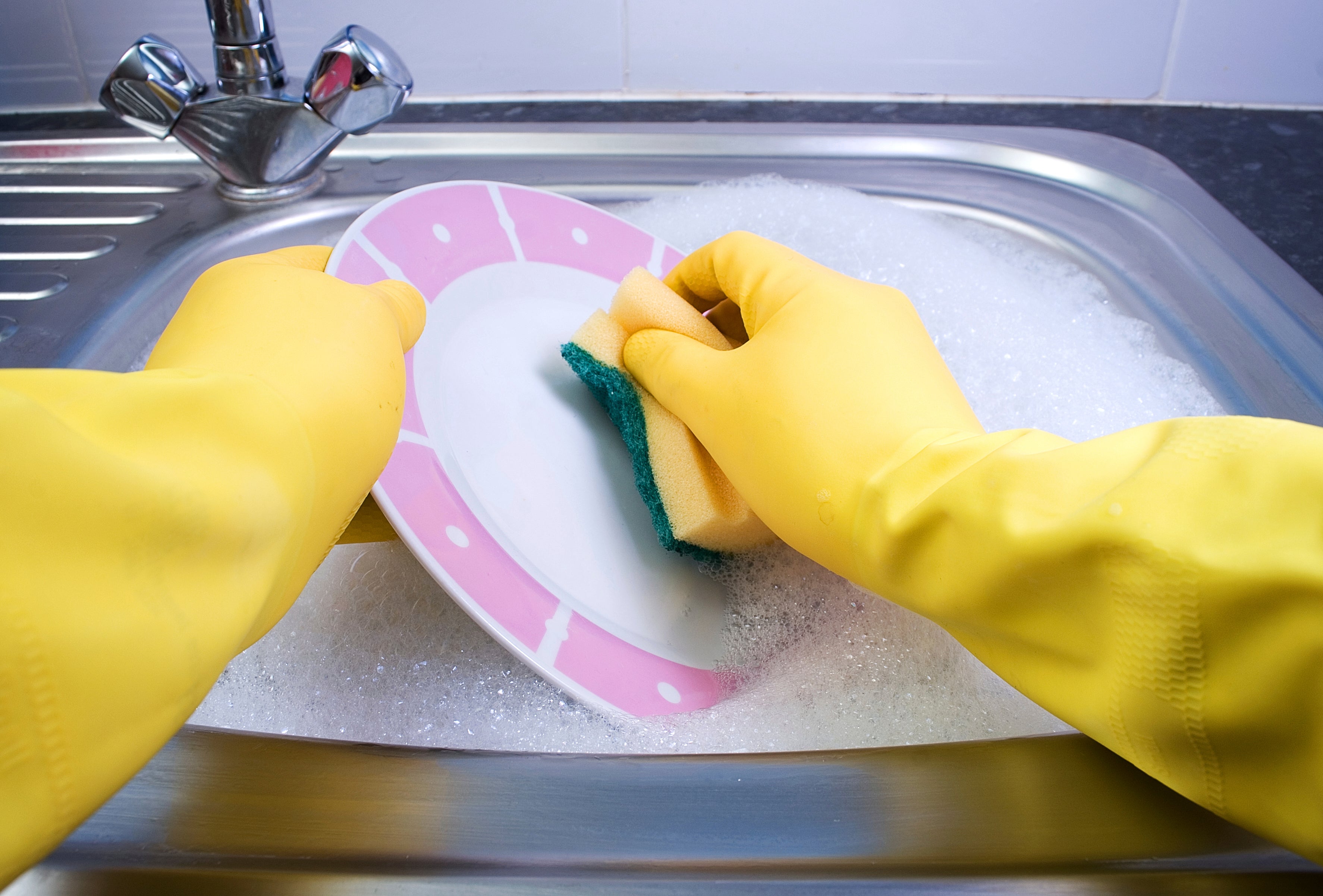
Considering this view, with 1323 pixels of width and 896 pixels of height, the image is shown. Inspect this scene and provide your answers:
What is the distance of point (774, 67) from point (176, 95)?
0.63m

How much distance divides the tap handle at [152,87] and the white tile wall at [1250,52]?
Result: 1.04m

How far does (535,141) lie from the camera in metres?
0.90

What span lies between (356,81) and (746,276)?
404mm

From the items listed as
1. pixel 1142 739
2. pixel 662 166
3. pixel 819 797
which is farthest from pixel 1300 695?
pixel 662 166

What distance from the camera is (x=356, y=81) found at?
72 cm

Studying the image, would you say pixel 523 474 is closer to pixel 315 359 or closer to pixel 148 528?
pixel 315 359

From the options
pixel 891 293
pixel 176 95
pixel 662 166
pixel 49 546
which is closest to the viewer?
pixel 49 546

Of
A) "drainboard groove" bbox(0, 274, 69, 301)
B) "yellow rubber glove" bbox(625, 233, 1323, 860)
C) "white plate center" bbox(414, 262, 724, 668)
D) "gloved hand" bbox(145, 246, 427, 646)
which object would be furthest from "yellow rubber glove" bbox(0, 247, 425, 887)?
"drainboard groove" bbox(0, 274, 69, 301)

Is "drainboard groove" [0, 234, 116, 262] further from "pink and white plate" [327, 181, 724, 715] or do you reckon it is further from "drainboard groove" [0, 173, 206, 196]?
"pink and white plate" [327, 181, 724, 715]

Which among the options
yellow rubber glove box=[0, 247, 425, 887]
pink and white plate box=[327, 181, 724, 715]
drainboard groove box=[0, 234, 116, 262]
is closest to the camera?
yellow rubber glove box=[0, 247, 425, 887]

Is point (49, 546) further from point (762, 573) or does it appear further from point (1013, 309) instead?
point (1013, 309)

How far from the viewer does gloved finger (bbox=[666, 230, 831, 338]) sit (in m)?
0.53

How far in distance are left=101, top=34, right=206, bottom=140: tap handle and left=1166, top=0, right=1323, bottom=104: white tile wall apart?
1.04 metres

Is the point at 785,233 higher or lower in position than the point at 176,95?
lower
